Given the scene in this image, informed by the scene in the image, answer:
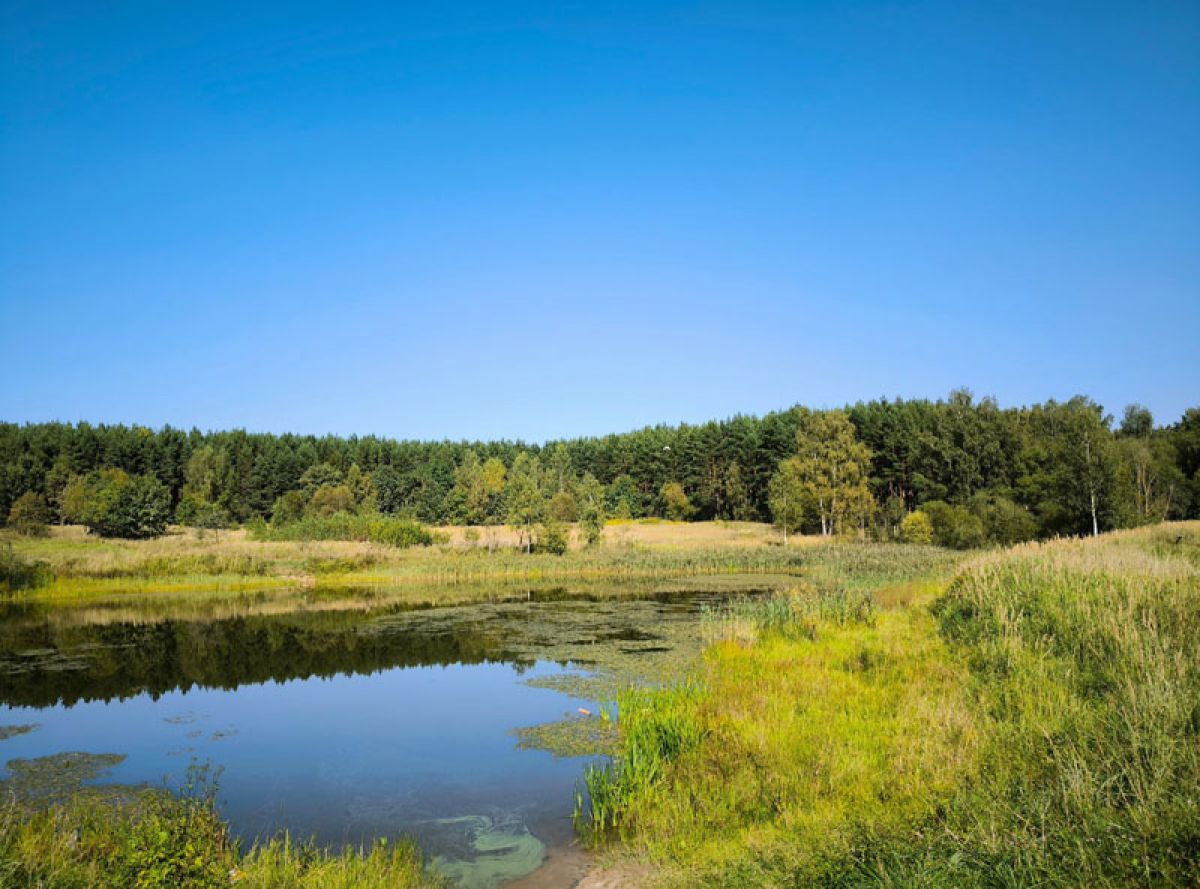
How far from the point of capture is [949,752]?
24.0 feet

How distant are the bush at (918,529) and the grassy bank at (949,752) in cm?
3829

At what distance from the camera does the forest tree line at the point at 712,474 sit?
1895 inches

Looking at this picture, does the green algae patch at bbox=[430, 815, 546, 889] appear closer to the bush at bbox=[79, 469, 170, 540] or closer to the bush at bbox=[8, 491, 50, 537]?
the bush at bbox=[8, 491, 50, 537]

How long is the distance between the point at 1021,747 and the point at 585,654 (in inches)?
492

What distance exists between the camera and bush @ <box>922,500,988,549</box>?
47531 mm

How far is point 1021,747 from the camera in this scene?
7.08 m

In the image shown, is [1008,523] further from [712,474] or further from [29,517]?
[29,517]

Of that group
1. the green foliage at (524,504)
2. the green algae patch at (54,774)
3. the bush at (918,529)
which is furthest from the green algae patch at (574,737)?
the bush at (918,529)

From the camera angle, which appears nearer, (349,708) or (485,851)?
(485,851)

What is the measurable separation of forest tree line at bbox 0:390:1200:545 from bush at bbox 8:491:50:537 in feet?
1.08

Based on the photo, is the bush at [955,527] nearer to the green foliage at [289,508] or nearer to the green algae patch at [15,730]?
the green algae patch at [15,730]

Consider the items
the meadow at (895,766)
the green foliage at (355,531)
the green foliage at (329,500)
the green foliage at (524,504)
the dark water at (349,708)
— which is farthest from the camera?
the green foliage at (329,500)

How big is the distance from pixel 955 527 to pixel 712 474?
38164mm

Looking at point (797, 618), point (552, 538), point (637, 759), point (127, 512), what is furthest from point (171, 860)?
point (127, 512)
